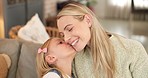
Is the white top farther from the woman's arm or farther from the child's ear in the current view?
the woman's arm

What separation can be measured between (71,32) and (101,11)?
6373 mm

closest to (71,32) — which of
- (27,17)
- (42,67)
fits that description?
(42,67)

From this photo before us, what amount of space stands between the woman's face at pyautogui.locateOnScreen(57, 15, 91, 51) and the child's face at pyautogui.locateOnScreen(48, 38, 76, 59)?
Answer: 4cm

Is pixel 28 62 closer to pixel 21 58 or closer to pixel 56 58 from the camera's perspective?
pixel 21 58

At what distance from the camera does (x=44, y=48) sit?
1.48 metres

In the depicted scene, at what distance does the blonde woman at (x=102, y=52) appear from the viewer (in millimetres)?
1422

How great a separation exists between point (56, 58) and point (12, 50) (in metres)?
0.62

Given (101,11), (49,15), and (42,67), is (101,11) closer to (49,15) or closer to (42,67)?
(49,15)

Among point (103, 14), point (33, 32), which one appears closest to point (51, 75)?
point (33, 32)

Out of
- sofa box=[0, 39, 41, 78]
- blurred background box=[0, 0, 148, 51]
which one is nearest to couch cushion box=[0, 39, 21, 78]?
sofa box=[0, 39, 41, 78]

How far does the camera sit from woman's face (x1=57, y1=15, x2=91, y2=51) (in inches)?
54.1

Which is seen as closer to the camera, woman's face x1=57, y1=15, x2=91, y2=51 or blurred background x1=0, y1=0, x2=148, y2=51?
woman's face x1=57, y1=15, x2=91, y2=51

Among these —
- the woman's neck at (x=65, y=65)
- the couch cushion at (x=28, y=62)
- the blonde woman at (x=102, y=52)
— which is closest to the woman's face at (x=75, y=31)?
the blonde woman at (x=102, y=52)

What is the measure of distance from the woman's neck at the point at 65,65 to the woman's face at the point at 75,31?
0.36 feet
